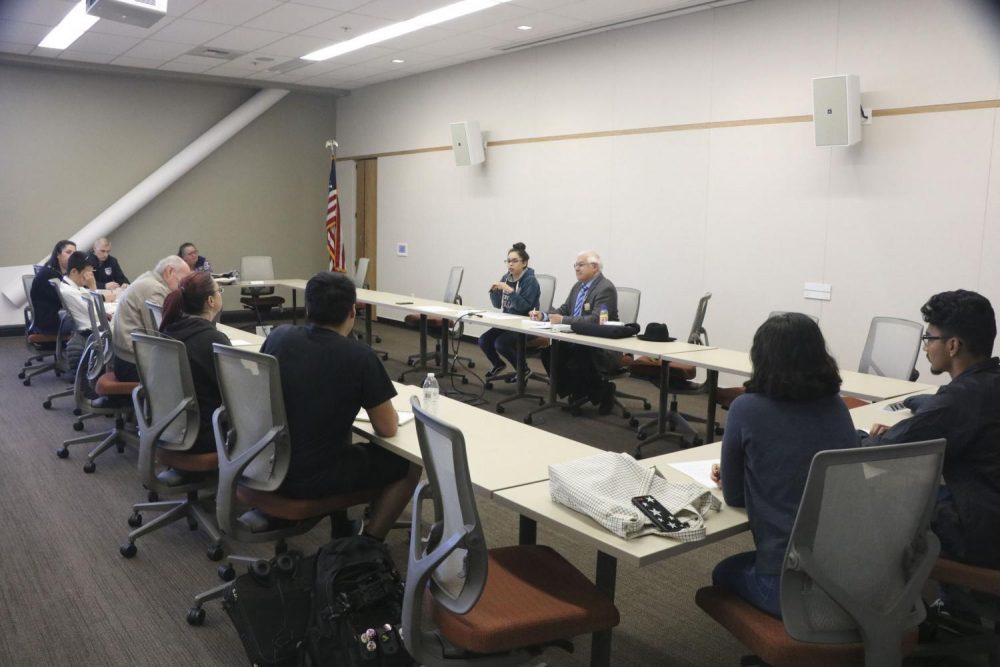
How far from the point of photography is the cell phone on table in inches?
79.9

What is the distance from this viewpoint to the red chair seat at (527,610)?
1.93m

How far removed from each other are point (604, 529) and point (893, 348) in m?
3.33

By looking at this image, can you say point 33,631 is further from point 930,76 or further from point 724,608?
point 930,76

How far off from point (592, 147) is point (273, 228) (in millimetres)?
5924

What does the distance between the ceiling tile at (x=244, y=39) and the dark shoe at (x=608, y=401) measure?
16.2 ft

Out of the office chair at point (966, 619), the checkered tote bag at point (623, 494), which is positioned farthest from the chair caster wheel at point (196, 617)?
the office chair at point (966, 619)

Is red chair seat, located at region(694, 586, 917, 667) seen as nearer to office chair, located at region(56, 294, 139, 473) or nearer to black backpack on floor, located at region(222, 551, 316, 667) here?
black backpack on floor, located at region(222, 551, 316, 667)

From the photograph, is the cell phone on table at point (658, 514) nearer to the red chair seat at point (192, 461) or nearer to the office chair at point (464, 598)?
the office chair at point (464, 598)

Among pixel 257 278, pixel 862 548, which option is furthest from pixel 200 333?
pixel 257 278

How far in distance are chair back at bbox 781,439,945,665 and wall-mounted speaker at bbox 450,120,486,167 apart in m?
7.90

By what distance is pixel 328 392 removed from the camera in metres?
2.80

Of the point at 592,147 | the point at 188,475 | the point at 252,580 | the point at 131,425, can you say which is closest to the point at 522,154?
the point at 592,147

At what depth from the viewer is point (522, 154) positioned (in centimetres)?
888

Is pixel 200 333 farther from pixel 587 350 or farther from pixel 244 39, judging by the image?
pixel 244 39
